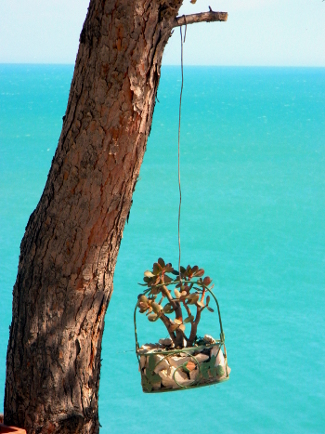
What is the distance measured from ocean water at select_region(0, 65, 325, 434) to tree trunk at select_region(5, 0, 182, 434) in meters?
0.19

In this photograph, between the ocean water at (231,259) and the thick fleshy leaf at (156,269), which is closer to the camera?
the thick fleshy leaf at (156,269)

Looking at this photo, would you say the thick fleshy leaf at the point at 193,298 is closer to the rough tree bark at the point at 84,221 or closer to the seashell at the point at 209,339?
the seashell at the point at 209,339

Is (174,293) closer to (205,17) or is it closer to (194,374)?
(194,374)

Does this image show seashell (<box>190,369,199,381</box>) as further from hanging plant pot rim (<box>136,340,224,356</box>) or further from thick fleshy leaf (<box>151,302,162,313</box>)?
thick fleshy leaf (<box>151,302,162,313</box>)

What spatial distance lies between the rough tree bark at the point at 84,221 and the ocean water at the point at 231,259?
184 millimetres

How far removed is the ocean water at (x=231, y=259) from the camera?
475cm

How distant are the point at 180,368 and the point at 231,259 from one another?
5.90 m

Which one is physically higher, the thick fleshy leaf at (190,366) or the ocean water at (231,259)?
the thick fleshy leaf at (190,366)

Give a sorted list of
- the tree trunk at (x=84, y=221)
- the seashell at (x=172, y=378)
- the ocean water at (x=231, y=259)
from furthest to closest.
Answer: the ocean water at (x=231, y=259) < the seashell at (x=172, y=378) < the tree trunk at (x=84, y=221)

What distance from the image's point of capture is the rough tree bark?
140 cm

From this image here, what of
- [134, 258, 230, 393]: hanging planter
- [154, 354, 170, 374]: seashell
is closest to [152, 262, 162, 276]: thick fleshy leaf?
[134, 258, 230, 393]: hanging planter

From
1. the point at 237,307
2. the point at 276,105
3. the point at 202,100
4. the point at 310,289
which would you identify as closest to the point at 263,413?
the point at 237,307

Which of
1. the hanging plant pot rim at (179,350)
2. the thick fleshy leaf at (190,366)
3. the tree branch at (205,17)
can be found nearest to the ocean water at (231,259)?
the hanging plant pot rim at (179,350)

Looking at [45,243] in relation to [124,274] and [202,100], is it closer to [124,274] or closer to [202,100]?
[124,274]
